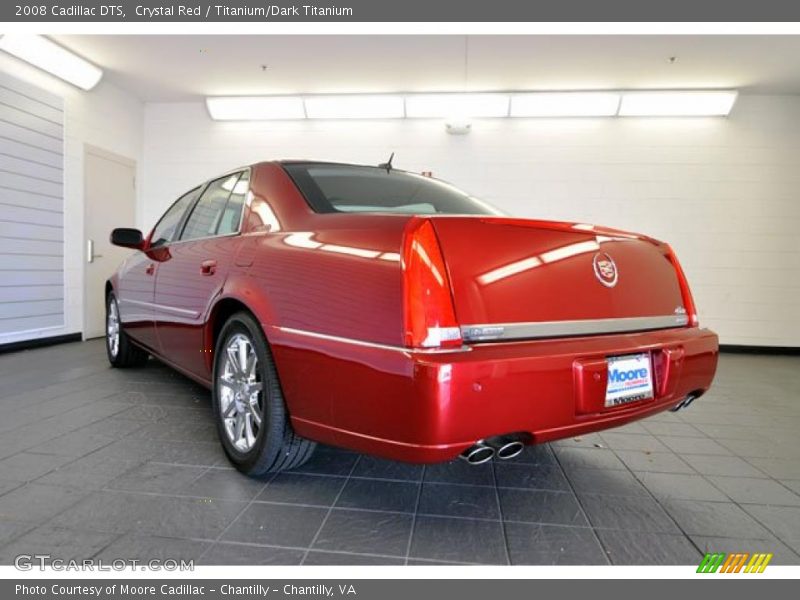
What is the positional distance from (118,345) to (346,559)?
337 cm

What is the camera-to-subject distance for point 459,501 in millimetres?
1897

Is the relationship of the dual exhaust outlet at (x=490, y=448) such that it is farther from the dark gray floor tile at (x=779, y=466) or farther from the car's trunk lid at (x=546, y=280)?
the dark gray floor tile at (x=779, y=466)

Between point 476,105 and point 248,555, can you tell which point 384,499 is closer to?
point 248,555

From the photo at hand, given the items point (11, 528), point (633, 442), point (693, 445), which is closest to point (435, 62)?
point (633, 442)

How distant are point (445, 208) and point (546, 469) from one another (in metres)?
1.31

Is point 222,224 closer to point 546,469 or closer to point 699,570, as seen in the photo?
point 546,469

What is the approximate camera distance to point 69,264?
577 cm

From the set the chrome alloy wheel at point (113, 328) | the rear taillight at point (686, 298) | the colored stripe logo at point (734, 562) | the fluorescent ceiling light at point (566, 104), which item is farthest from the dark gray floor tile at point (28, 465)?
the fluorescent ceiling light at point (566, 104)

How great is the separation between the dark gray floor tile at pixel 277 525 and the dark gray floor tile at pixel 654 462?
5.06ft

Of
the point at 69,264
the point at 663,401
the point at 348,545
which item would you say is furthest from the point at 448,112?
the point at 348,545

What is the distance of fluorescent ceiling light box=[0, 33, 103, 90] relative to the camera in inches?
187

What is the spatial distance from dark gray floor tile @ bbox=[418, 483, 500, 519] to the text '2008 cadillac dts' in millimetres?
426

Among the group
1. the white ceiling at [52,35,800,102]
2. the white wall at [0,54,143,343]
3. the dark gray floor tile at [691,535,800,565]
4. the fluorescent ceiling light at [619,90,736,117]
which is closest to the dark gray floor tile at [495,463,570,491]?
the dark gray floor tile at [691,535,800,565]

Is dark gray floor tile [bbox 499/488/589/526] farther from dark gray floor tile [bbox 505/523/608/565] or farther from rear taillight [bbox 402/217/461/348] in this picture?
rear taillight [bbox 402/217/461/348]
